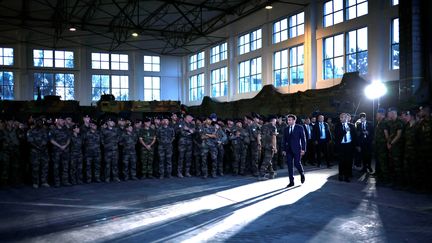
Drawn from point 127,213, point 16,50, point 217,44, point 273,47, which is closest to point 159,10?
point 217,44

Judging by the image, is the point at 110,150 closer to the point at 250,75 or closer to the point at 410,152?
the point at 410,152

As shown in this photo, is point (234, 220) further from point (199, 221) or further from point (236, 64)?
point (236, 64)

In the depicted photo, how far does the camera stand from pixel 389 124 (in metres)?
9.00

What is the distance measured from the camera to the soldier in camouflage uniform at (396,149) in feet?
27.9

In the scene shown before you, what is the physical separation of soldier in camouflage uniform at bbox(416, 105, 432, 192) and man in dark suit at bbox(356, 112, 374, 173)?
252 cm

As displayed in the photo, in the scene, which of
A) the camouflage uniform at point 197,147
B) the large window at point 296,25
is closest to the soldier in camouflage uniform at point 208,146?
the camouflage uniform at point 197,147

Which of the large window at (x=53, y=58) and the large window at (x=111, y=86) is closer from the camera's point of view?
the large window at (x=53, y=58)

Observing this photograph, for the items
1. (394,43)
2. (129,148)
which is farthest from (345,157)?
(394,43)

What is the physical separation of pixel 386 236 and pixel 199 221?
2.66 metres

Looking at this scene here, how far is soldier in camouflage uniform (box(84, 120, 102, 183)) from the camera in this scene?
9.40m

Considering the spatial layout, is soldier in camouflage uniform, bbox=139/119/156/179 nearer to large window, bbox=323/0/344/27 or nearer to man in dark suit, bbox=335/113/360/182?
man in dark suit, bbox=335/113/360/182

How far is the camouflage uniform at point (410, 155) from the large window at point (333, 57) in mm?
10201

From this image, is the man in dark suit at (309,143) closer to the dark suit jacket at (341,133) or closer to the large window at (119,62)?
the dark suit jacket at (341,133)

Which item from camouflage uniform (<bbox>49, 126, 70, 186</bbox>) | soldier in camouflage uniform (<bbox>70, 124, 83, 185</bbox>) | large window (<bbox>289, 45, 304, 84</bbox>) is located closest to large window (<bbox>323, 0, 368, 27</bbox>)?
large window (<bbox>289, 45, 304, 84</bbox>)
